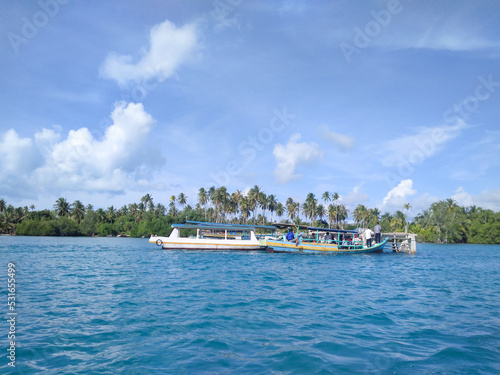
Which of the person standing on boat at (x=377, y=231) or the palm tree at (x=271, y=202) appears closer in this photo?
the person standing on boat at (x=377, y=231)

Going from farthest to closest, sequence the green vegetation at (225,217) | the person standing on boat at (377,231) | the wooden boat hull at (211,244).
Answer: the green vegetation at (225,217) < the person standing on boat at (377,231) < the wooden boat hull at (211,244)

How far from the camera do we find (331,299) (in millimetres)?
15312

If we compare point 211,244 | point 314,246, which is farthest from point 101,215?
point 314,246

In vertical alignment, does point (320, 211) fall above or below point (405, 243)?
above

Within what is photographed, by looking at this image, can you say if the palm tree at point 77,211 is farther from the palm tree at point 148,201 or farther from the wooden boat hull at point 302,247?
the wooden boat hull at point 302,247

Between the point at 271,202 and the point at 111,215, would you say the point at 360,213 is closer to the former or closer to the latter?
the point at 271,202

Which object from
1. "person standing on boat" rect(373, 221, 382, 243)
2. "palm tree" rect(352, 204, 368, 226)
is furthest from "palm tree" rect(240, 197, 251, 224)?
"person standing on boat" rect(373, 221, 382, 243)

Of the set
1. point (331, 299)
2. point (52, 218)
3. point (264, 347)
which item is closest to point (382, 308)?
point (331, 299)

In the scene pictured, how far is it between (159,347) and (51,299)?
7.96m

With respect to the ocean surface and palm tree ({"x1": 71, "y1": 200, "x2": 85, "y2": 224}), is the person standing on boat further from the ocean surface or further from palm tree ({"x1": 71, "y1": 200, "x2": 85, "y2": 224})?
palm tree ({"x1": 71, "y1": 200, "x2": 85, "y2": 224})

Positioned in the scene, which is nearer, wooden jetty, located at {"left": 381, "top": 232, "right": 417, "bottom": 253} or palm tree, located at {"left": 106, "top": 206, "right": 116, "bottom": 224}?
wooden jetty, located at {"left": 381, "top": 232, "right": 417, "bottom": 253}

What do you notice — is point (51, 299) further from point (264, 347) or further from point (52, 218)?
point (52, 218)

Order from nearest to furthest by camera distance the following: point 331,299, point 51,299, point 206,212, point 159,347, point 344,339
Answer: point 159,347 < point 344,339 < point 51,299 < point 331,299 < point 206,212

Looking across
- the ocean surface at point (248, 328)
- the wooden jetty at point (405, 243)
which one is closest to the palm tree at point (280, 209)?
the wooden jetty at point (405, 243)
